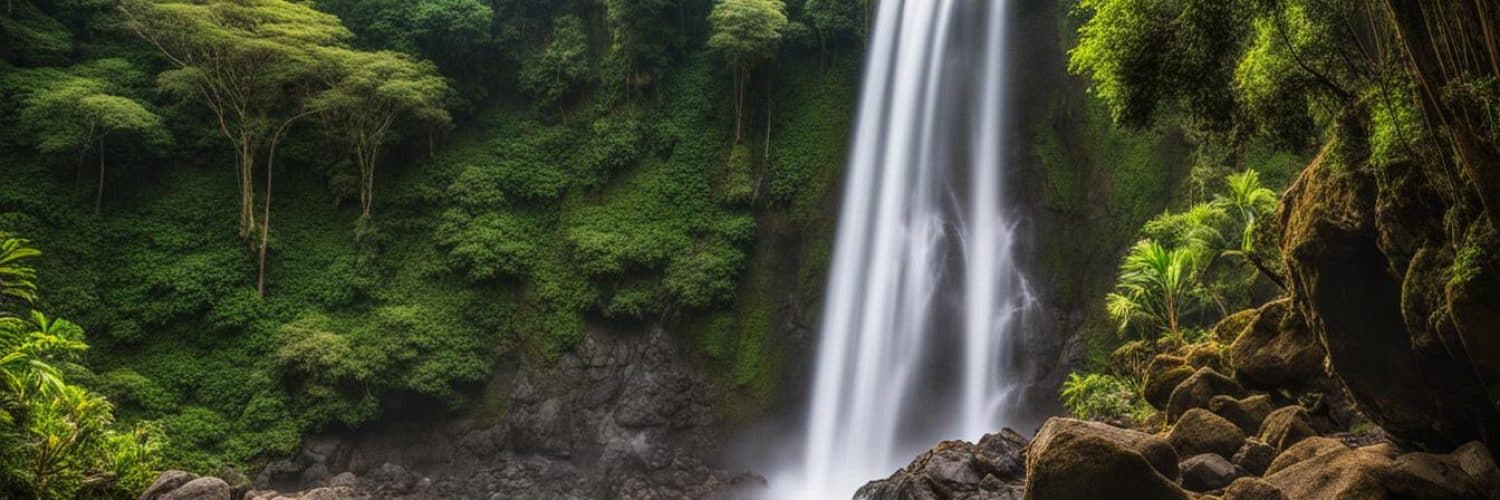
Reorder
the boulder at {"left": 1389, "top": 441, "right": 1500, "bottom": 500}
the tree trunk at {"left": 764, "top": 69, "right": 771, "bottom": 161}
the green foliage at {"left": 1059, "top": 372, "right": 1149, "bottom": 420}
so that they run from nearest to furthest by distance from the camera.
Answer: the boulder at {"left": 1389, "top": 441, "right": 1500, "bottom": 500}
the green foliage at {"left": 1059, "top": 372, "right": 1149, "bottom": 420}
the tree trunk at {"left": 764, "top": 69, "right": 771, "bottom": 161}

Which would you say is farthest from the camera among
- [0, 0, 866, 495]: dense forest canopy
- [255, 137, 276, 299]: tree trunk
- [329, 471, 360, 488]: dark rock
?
[255, 137, 276, 299]: tree trunk

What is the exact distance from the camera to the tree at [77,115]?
67.2 ft

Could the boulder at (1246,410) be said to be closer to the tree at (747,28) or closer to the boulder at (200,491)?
the boulder at (200,491)

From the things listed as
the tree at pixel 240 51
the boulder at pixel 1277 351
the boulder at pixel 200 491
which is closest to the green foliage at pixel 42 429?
the boulder at pixel 200 491

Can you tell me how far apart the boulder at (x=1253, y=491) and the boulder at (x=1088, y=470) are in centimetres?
48

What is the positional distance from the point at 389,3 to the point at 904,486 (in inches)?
880

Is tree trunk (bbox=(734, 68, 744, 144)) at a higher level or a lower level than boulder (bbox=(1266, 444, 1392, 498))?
higher

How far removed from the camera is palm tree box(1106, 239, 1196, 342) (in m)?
14.1

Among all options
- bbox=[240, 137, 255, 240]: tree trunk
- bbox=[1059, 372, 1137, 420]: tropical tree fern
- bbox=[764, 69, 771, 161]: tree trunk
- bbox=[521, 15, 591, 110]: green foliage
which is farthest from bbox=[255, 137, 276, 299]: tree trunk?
bbox=[1059, 372, 1137, 420]: tropical tree fern

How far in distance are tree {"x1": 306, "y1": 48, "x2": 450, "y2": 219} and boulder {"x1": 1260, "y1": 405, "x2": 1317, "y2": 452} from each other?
68.9 ft

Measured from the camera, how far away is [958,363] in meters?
19.9

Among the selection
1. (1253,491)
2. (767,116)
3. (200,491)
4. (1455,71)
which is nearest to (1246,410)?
(1253,491)

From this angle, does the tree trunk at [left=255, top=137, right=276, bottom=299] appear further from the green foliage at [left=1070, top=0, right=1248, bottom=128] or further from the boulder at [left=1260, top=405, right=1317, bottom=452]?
the boulder at [left=1260, top=405, right=1317, bottom=452]

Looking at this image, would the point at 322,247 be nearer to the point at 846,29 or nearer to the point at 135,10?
the point at 135,10
